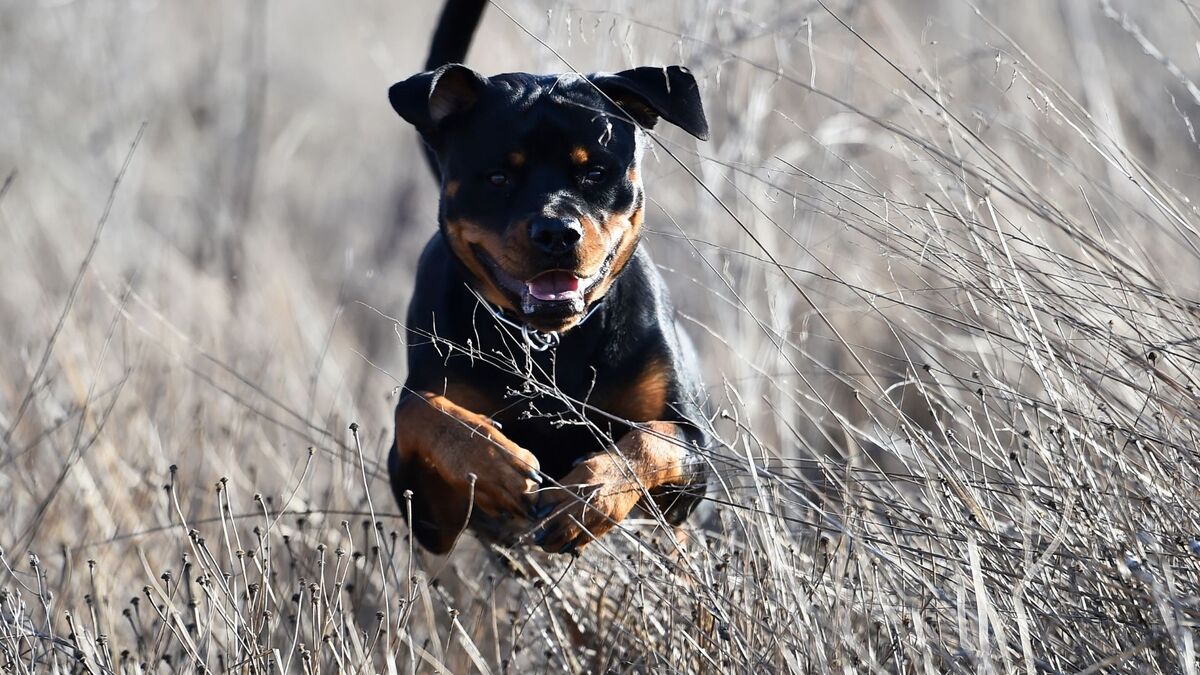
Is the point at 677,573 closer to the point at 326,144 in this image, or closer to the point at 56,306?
the point at 56,306

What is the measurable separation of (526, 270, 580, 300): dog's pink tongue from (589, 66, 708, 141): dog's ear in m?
0.43

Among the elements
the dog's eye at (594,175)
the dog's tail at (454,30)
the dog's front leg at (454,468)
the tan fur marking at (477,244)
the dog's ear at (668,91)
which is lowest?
the dog's front leg at (454,468)

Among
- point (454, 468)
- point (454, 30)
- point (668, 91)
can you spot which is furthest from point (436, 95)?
point (454, 468)

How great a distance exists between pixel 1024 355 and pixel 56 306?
4.86 metres

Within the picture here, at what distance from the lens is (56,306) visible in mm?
6379

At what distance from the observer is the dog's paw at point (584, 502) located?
3004 millimetres

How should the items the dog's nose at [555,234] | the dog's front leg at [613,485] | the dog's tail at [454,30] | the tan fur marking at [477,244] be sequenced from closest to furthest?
the dog's front leg at [613,485]
the dog's nose at [555,234]
the tan fur marking at [477,244]
the dog's tail at [454,30]

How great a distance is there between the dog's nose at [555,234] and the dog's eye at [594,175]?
276 mm

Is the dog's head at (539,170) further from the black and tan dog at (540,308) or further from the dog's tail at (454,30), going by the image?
the dog's tail at (454,30)

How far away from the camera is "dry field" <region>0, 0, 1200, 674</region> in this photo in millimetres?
2670

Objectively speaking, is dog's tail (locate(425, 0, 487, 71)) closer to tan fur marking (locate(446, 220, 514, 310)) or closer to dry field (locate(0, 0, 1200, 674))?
dry field (locate(0, 0, 1200, 674))

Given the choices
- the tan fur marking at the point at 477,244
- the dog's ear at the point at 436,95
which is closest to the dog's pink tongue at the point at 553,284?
the tan fur marking at the point at 477,244

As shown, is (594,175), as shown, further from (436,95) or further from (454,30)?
(454,30)

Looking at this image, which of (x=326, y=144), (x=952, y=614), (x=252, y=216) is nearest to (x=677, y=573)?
(x=952, y=614)
